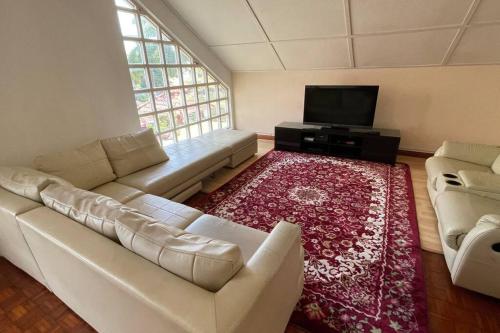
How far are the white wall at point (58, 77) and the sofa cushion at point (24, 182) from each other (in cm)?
52

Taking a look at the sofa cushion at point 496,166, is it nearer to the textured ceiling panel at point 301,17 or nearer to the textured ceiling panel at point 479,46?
the textured ceiling panel at point 479,46

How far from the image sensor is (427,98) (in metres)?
3.55

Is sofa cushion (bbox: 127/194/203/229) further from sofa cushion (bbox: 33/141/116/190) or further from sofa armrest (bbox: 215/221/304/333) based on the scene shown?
sofa armrest (bbox: 215/221/304/333)

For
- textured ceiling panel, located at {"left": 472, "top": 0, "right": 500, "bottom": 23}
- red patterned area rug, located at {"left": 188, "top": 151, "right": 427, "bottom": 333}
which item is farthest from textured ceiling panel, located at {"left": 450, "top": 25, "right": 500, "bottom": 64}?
red patterned area rug, located at {"left": 188, "top": 151, "right": 427, "bottom": 333}

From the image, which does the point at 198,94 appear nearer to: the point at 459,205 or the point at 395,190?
the point at 395,190

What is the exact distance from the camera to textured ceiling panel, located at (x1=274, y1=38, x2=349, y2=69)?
3.36 m

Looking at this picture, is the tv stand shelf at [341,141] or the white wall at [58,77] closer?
the white wall at [58,77]

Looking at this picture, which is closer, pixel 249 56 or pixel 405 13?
pixel 405 13

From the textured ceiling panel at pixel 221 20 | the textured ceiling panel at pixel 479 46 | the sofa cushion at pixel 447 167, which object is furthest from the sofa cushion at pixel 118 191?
the textured ceiling panel at pixel 479 46

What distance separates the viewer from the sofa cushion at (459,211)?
5.16 ft

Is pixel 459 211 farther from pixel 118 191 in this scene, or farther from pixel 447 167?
pixel 118 191

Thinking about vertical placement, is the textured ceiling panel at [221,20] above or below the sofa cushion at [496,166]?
above

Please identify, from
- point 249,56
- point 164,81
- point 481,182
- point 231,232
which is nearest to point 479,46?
point 481,182

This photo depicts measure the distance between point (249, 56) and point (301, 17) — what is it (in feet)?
4.45
